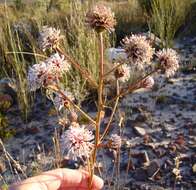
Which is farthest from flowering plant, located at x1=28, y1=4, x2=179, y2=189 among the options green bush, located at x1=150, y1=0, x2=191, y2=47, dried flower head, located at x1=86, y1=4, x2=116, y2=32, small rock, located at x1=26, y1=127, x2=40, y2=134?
green bush, located at x1=150, y1=0, x2=191, y2=47

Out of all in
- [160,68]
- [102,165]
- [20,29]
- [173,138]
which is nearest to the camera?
[160,68]

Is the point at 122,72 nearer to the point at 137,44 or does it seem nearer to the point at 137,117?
the point at 137,44

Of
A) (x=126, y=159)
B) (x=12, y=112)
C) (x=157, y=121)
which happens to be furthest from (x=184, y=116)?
(x=12, y=112)

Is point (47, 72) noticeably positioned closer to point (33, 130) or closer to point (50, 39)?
point (50, 39)

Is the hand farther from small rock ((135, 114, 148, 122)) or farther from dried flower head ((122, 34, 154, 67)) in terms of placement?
small rock ((135, 114, 148, 122))

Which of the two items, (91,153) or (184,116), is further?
(184,116)

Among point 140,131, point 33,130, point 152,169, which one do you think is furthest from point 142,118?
point 33,130

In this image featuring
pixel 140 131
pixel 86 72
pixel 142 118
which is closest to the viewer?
pixel 86 72
